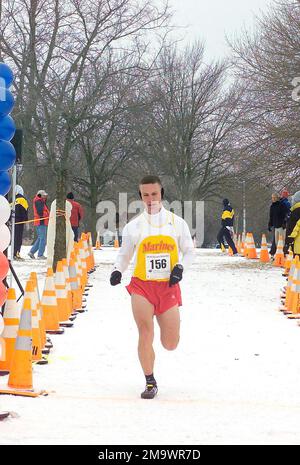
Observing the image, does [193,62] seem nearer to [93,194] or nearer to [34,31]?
[93,194]

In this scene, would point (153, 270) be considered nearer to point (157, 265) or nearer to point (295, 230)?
point (157, 265)

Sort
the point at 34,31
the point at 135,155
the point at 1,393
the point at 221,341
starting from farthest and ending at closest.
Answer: the point at 135,155 → the point at 34,31 → the point at 221,341 → the point at 1,393

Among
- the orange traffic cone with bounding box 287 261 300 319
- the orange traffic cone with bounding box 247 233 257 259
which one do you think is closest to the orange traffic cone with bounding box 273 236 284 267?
the orange traffic cone with bounding box 247 233 257 259

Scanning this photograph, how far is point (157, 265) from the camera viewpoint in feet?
21.0

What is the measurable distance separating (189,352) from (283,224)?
1335 cm

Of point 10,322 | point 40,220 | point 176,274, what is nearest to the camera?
point 176,274

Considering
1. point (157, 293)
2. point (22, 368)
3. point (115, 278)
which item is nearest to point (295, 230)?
point (157, 293)

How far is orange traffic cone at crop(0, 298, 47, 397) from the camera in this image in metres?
6.21

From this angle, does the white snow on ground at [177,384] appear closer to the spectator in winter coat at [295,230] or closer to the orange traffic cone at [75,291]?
the orange traffic cone at [75,291]

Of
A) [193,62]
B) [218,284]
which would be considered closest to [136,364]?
[218,284]

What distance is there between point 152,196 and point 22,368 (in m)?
1.77

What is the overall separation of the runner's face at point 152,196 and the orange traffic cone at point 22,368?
1435mm

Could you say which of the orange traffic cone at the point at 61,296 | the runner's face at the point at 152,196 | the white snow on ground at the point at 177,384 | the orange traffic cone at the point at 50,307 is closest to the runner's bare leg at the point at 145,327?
the white snow on ground at the point at 177,384

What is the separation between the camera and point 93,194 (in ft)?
122
